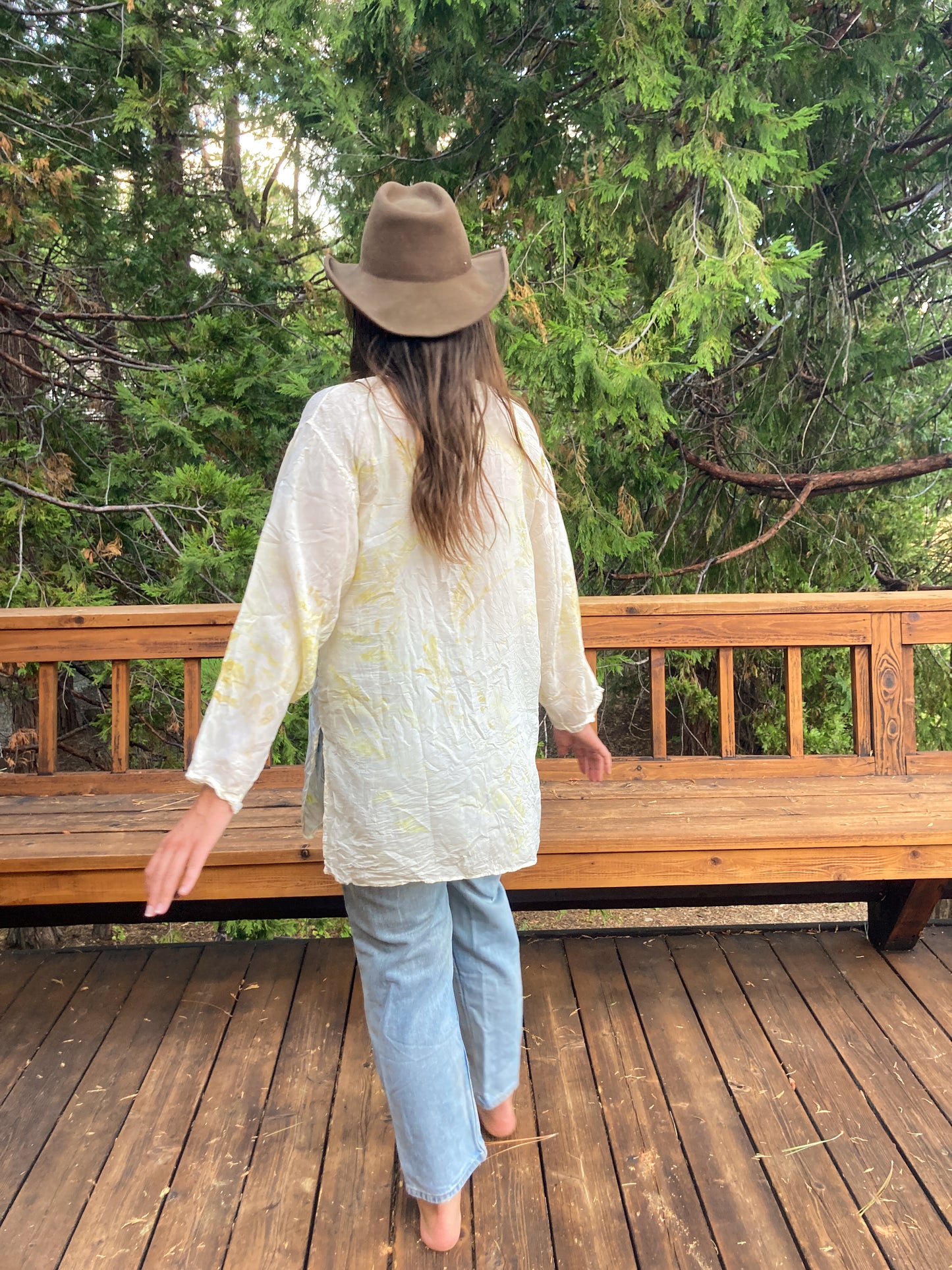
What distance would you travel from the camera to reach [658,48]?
352 centimetres

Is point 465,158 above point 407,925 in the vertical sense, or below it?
above

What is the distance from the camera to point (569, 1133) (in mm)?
2041

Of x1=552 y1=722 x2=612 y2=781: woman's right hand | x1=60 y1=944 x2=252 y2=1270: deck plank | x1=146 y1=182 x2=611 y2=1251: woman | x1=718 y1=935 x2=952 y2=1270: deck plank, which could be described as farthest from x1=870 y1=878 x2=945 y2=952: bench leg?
x1=60 y1=944 x2=252 y2=1270: deck plank

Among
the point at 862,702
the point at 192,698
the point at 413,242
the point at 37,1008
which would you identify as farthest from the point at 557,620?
the point at 37,1008

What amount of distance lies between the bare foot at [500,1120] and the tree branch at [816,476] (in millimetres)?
3705

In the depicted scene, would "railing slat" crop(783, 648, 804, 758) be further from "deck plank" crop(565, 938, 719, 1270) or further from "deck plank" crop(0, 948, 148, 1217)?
"deck plank" crop(0, 948, 148, 1217)

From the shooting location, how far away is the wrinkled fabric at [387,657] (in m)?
1.49

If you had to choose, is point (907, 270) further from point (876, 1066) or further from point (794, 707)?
point (876, 1066)

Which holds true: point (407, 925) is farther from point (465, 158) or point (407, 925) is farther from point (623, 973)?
point (465, 158)

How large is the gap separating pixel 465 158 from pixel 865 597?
8.58 ft

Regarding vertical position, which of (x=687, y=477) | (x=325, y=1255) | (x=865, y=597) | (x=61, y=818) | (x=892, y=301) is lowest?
(x=325, y=1255)

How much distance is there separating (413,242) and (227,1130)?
178 centimetres

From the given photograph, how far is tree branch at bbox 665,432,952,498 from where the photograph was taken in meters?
4.97

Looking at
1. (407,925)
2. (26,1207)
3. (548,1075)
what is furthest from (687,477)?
(26,1207)
